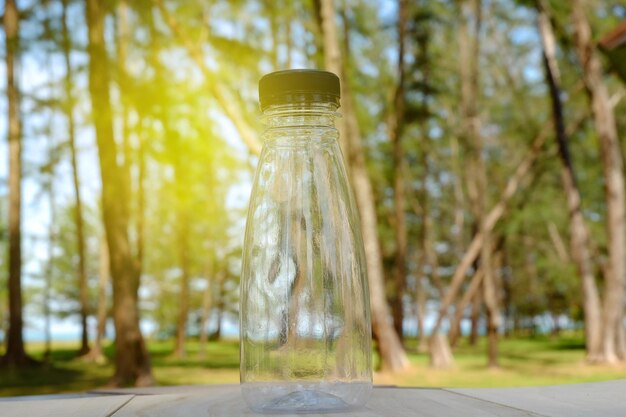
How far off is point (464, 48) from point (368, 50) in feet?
12.7

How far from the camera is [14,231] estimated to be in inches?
525

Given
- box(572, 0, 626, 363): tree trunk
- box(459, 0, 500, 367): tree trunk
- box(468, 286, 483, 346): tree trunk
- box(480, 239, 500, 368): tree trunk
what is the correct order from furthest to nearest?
1. box(468, 286, 483, 346): tree trunk
2. box(459, 0, 500, 367): tree trunk
3. box(480, 239, 500, 368): tree trunk
4. box(572, 0, 626, 363): tree trunk

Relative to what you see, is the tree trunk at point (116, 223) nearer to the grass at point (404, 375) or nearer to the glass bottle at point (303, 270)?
the grass at point (404, 375)

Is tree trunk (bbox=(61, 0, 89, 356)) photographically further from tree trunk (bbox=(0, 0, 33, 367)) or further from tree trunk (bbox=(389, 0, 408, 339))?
→ tree trunk (bbox=(389, 0, 408, 339))

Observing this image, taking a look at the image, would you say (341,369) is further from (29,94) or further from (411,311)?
(411,311)

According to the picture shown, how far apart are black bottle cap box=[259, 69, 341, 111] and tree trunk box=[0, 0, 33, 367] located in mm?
13269

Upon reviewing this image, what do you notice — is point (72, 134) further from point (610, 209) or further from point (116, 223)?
point (610, 209)

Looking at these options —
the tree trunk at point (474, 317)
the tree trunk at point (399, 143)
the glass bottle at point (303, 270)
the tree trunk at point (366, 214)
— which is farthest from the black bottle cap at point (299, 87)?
the tree trunk at point (474, 317)

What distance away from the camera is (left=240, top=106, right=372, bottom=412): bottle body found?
813mm

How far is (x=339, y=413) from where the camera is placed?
770 millimetres

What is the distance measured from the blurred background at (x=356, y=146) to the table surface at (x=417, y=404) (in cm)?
783

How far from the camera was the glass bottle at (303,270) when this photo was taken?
811mm

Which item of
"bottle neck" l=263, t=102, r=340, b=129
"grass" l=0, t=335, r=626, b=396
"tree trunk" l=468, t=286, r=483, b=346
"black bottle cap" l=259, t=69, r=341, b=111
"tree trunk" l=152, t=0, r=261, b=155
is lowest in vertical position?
"grass" l=0, t=335, r=626, b=396

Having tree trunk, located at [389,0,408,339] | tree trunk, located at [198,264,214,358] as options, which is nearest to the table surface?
tree trunk, located at [389,0,408,339]
